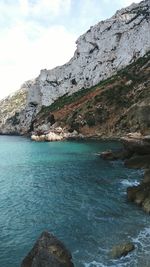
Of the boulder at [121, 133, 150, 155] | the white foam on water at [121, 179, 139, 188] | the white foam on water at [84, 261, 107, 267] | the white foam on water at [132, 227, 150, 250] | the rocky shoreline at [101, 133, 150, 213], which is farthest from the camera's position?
the boulder at [121, 133, 150, 155]

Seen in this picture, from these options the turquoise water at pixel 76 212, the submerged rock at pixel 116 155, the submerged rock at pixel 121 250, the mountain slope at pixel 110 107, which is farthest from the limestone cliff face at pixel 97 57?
the submerged rock at pixel 121 250

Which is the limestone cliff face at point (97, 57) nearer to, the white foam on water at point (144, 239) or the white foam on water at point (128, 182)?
the white foam on water at point (128, 182)

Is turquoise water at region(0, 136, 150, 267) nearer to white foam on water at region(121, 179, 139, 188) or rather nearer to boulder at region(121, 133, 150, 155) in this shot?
white foam on water at region(121, 179, 139, 188)

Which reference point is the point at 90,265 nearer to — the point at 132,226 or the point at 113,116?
the point at 132,226

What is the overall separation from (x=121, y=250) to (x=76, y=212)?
10471mm

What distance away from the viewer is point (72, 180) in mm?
49562

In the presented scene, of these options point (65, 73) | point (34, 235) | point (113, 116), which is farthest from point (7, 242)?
point (65, 73)

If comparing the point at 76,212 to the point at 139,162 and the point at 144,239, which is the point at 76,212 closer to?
the point at 144,239

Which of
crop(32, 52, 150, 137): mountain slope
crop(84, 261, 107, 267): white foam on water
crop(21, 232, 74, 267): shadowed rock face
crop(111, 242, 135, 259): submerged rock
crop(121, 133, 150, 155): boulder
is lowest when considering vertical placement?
crop(84, 261, 107, 267): white foam on water

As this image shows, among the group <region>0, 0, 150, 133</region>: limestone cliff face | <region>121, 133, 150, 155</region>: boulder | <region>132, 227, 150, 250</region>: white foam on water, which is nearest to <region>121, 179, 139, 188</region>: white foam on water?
<region>121, 133, 150, 155</region>: boulder

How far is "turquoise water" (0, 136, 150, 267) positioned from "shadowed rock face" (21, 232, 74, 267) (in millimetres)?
3481

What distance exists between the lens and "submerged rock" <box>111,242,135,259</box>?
24125mm

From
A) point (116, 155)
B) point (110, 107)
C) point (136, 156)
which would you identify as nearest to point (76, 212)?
point (136, 156)

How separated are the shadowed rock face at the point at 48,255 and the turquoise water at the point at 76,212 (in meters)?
3.48
